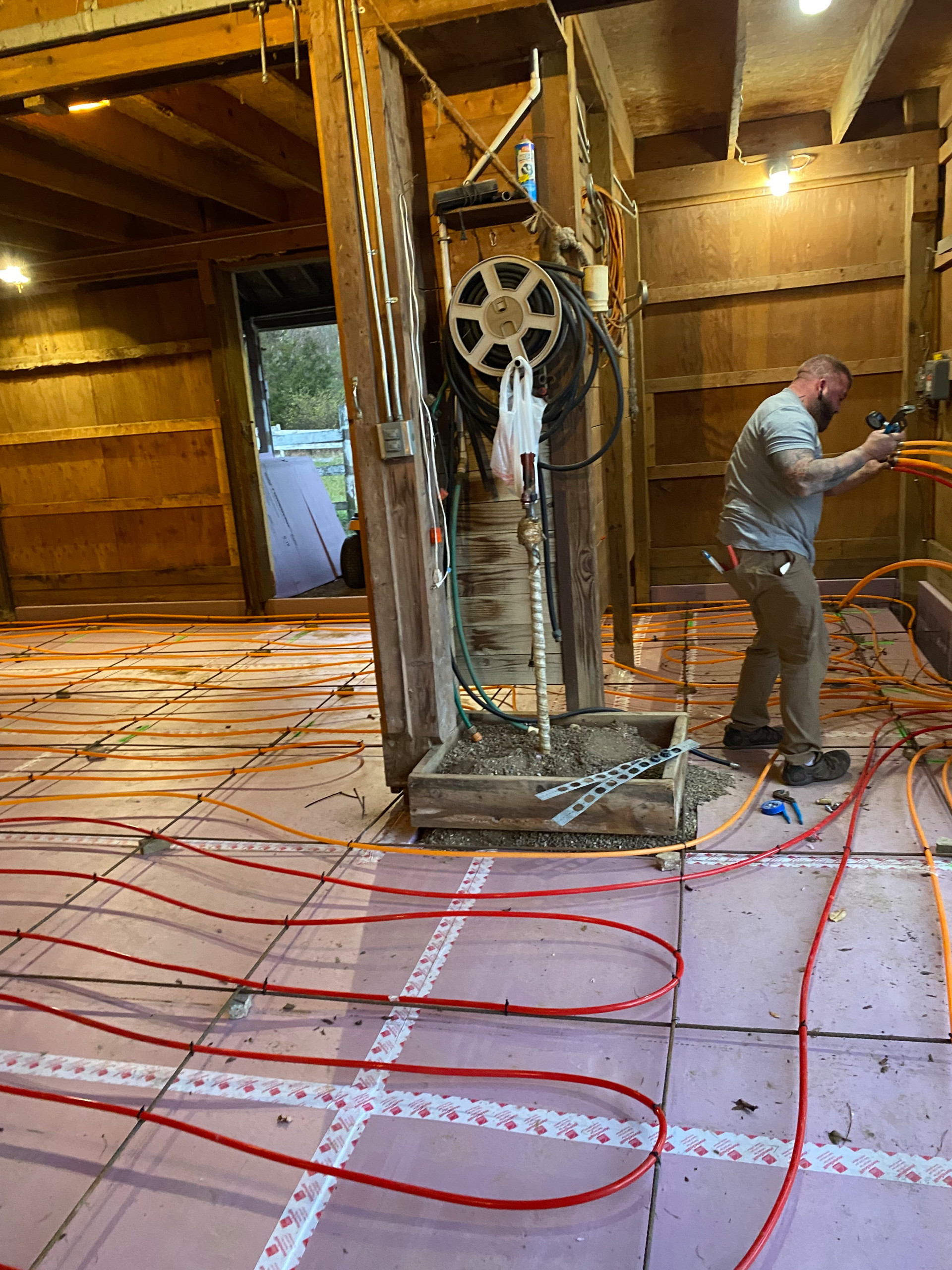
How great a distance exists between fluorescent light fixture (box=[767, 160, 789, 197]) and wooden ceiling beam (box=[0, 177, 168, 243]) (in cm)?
430

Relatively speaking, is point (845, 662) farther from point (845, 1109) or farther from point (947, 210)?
point (845, 1109)

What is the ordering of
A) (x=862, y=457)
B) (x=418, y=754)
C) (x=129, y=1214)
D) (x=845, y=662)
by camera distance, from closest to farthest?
(x=129, y=1214)
(x=862, y=457)
(x=418, y=754)
(x=845, y=662)

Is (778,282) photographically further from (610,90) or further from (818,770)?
(818,770)

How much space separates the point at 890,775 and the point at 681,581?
3071 millimetres

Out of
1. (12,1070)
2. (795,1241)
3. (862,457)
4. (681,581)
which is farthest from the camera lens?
(681,581)

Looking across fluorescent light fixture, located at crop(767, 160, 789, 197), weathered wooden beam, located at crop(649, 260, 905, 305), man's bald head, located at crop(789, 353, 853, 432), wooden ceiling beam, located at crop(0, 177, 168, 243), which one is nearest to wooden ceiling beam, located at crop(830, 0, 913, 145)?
fluorescent light fixture, located at crop(767, 160, 789, 197)

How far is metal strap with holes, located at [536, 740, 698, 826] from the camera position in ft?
9.15

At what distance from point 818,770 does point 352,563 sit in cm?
484

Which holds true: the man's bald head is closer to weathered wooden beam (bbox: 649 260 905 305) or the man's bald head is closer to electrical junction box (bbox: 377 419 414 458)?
electrical junction box (bbox: 377 419 414 458)

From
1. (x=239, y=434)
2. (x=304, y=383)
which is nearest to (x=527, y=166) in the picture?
(x=239, y=434)

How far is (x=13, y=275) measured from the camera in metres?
6.71

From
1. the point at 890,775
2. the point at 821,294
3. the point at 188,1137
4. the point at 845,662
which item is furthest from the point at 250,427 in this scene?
the point at 188,1137

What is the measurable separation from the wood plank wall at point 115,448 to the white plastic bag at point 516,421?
4485 mm

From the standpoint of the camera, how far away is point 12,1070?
2061 millimetres
